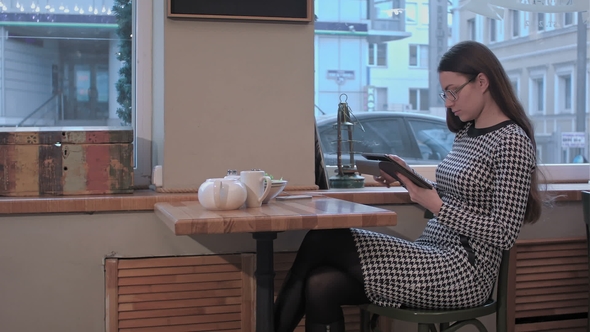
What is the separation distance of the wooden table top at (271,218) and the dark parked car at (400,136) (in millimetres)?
1127

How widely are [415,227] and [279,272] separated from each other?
1.81ft

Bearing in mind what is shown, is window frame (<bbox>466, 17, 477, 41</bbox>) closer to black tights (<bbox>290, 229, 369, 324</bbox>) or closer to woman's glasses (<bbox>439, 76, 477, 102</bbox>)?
woman's glasses (<bbox>439, 76, 477, 102</bbox>)

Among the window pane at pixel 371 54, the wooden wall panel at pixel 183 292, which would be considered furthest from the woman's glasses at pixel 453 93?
the window pane at pixel 371 54

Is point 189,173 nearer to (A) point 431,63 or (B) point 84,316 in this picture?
(B) point 84,316

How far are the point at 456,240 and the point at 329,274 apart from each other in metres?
0.40

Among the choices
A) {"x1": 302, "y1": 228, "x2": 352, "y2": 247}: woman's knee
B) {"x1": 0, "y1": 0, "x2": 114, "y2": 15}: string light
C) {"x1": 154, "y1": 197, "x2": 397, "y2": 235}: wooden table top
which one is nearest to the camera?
{"x1": 154, "y1": 197, "x2": 397, "y2": 235}: wooden table top

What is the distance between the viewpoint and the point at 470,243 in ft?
6.50

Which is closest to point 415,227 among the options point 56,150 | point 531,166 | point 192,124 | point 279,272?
point 279,272

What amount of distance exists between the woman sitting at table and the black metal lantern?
2.12 feet

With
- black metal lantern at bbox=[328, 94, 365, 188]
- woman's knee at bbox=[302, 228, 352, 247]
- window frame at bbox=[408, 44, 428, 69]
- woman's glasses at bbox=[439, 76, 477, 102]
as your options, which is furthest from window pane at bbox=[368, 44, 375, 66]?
woman's knee at bbox=[302, 228, 352, 247]

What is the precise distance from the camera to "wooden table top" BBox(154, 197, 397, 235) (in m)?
1.62

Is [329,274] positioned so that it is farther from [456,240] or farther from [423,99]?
[423,99]

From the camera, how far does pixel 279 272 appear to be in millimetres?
2475

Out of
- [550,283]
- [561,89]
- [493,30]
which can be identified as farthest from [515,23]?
[550,283]
